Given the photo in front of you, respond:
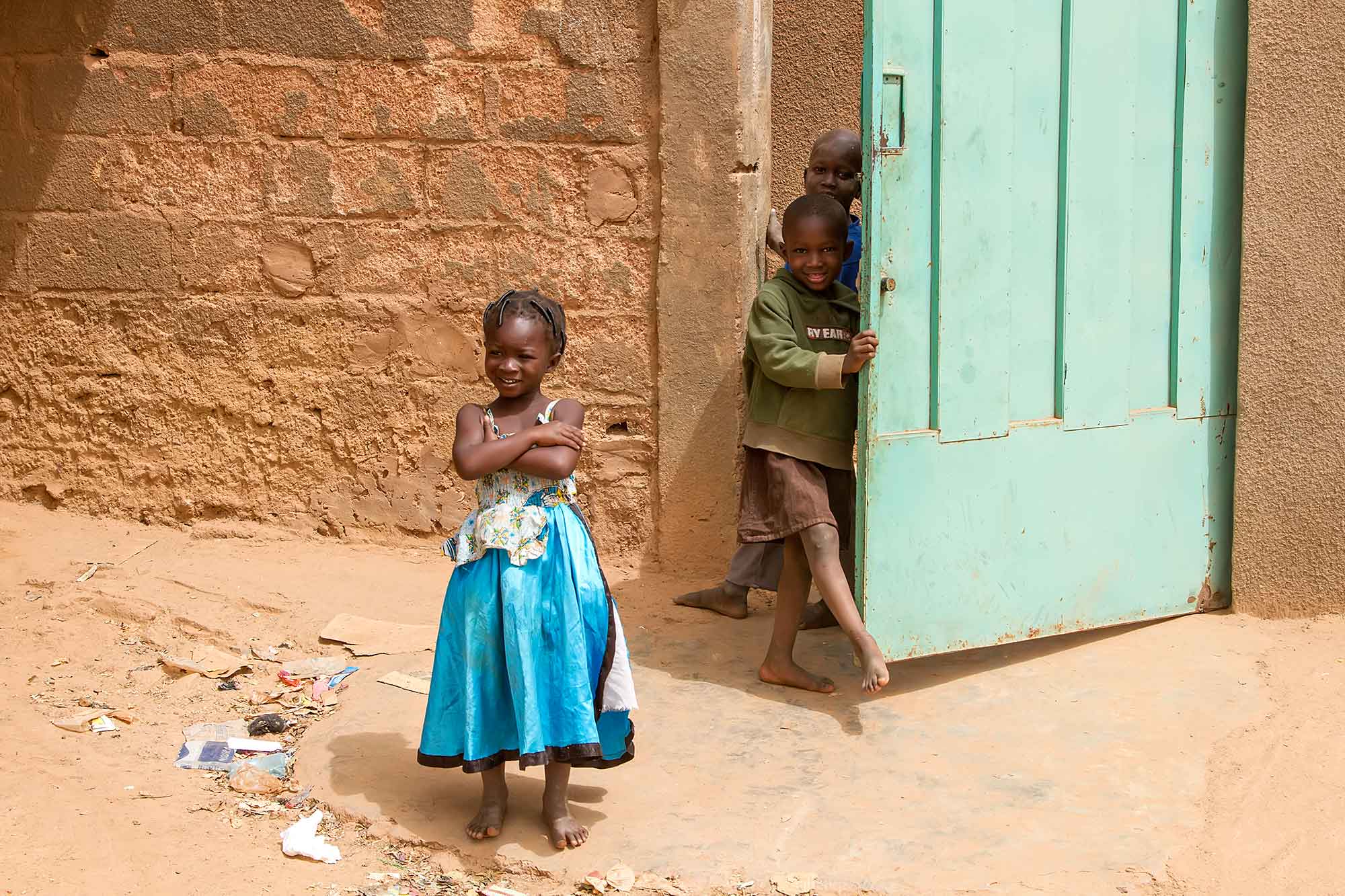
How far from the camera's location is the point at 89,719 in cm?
360

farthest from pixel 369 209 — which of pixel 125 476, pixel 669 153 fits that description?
pixel 125 476

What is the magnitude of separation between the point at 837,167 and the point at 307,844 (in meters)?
2.64

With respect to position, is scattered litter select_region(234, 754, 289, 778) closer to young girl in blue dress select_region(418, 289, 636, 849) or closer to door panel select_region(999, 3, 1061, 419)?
young girl in blue dress select_region(418, 289, 636, 849)

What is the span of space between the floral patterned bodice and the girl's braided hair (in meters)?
0.17

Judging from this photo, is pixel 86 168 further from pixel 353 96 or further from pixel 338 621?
pixel 338 621

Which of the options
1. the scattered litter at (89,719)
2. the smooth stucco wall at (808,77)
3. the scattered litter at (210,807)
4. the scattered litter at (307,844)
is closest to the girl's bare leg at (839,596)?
the scattered litter at (307,844)

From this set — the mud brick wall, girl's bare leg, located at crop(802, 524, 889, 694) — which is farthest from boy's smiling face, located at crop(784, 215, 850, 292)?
the mud brick wall

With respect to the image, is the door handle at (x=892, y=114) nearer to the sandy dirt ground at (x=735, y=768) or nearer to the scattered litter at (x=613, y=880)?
the sandy dirt ground at (x=735, y=768)

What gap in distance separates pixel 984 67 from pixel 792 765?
1995 mm

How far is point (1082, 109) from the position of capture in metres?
3.75

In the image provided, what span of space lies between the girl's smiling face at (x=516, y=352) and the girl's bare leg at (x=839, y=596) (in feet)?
3.71

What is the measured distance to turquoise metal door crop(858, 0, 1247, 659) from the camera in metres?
3.60

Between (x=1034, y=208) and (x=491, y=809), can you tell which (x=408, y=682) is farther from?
(x=1034, y=208)

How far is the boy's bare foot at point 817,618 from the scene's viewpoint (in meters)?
4.41
